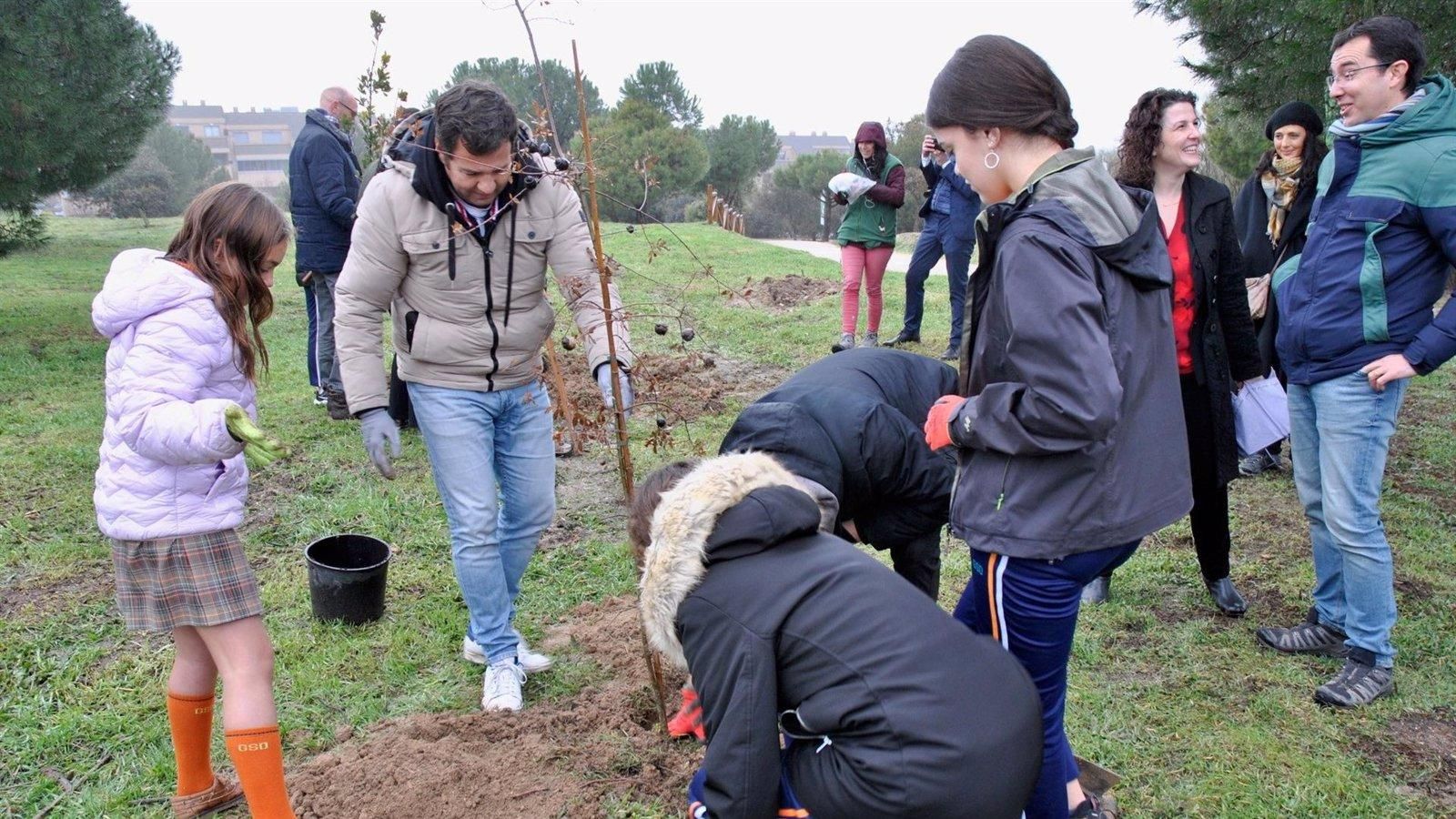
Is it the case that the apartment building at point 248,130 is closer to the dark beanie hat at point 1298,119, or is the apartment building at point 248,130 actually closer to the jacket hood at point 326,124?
the jacket hood at point 326,124

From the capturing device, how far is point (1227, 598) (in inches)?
146

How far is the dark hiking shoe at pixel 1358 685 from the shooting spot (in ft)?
9.97

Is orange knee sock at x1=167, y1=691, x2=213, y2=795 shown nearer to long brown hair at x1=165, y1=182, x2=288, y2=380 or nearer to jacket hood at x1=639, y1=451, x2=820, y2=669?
long brown hair at x1=165, y1=182, x2=288, y2=380

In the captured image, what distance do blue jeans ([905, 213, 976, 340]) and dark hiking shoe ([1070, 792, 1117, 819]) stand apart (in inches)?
195

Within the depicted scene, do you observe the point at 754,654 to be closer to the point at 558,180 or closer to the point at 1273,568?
the point at 558,180

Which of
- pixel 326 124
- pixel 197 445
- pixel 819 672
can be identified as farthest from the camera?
pixel 326 124

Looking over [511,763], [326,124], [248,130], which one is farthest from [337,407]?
[248,130]

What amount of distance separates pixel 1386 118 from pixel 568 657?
3.03 m

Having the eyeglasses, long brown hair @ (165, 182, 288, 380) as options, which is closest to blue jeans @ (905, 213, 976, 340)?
the eyeglasses

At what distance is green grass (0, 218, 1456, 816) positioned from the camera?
2.81m

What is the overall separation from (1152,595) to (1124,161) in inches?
66.0

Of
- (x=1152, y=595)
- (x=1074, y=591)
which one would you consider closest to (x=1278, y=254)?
(x=1152, y=595)

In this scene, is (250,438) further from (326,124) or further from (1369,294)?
(326,124)

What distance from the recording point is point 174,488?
2.30 meters
